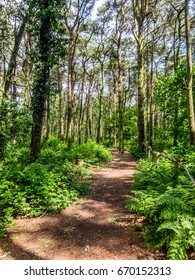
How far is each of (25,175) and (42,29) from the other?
26.3 feet

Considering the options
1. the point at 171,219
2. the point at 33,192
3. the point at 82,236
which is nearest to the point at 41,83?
the point at 33,192

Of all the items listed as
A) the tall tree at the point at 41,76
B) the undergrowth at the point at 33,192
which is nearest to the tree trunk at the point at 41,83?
A: the tall tree at the point at 41,76

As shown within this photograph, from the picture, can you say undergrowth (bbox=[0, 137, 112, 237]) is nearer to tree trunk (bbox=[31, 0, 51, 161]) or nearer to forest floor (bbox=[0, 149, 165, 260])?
forest floor (bbox=[0, 149, 165, 260])

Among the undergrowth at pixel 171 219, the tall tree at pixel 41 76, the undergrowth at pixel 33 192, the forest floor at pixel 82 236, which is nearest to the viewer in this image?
the undergrowth at pixel 171 219

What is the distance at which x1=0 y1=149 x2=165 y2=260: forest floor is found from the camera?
463cm

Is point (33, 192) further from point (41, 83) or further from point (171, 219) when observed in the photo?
point (41, 83)

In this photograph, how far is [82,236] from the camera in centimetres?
547

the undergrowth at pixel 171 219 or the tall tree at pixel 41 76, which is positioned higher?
the tall tree at pixel 41 76

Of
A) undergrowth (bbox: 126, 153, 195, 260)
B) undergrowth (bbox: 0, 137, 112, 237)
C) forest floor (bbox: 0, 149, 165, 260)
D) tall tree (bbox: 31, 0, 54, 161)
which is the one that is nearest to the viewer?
undergrowth (bbox: 126, 153, 195, 260)

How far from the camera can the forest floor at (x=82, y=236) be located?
15.2ft

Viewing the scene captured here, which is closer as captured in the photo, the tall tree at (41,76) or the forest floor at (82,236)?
the forest floor at (82,236)

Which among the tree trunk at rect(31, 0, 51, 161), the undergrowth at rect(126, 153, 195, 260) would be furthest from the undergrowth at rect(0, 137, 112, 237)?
the tree trunk at rect(31, 0, 51, 161)

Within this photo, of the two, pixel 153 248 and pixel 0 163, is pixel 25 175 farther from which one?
pixel 153 248

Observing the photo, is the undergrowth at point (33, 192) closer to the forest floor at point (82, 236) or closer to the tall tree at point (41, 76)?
the forest floor at point (82, 236)
